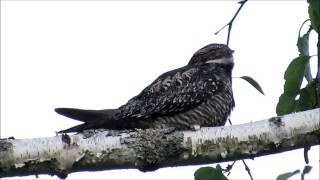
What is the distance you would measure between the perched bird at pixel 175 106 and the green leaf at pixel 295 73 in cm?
121

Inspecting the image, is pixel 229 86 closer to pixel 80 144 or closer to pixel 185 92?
pixel 185 92

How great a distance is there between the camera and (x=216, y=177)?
308 cm

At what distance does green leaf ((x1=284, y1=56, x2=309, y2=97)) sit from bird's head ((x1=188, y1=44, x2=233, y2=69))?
2.22 metres

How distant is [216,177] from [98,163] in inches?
21.4

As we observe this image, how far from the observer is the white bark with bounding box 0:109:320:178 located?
2975 millimetres

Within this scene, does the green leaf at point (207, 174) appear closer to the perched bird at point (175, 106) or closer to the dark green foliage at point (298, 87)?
the dark green foliage at point (298, 87)

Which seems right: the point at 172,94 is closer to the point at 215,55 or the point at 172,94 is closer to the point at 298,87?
the point at 215,55

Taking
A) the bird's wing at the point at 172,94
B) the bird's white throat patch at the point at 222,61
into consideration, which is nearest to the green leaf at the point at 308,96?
the bird's wing at the point at 172,94

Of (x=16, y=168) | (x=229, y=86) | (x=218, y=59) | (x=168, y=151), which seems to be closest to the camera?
(x=16, y=168)

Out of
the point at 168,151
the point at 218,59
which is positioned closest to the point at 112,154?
the point at 168,151

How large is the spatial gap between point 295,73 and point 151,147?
1.00 meters

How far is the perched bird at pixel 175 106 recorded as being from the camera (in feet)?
16.1

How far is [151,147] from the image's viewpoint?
10.3 feet

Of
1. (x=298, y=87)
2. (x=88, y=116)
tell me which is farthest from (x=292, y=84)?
(x=88, y=116)
